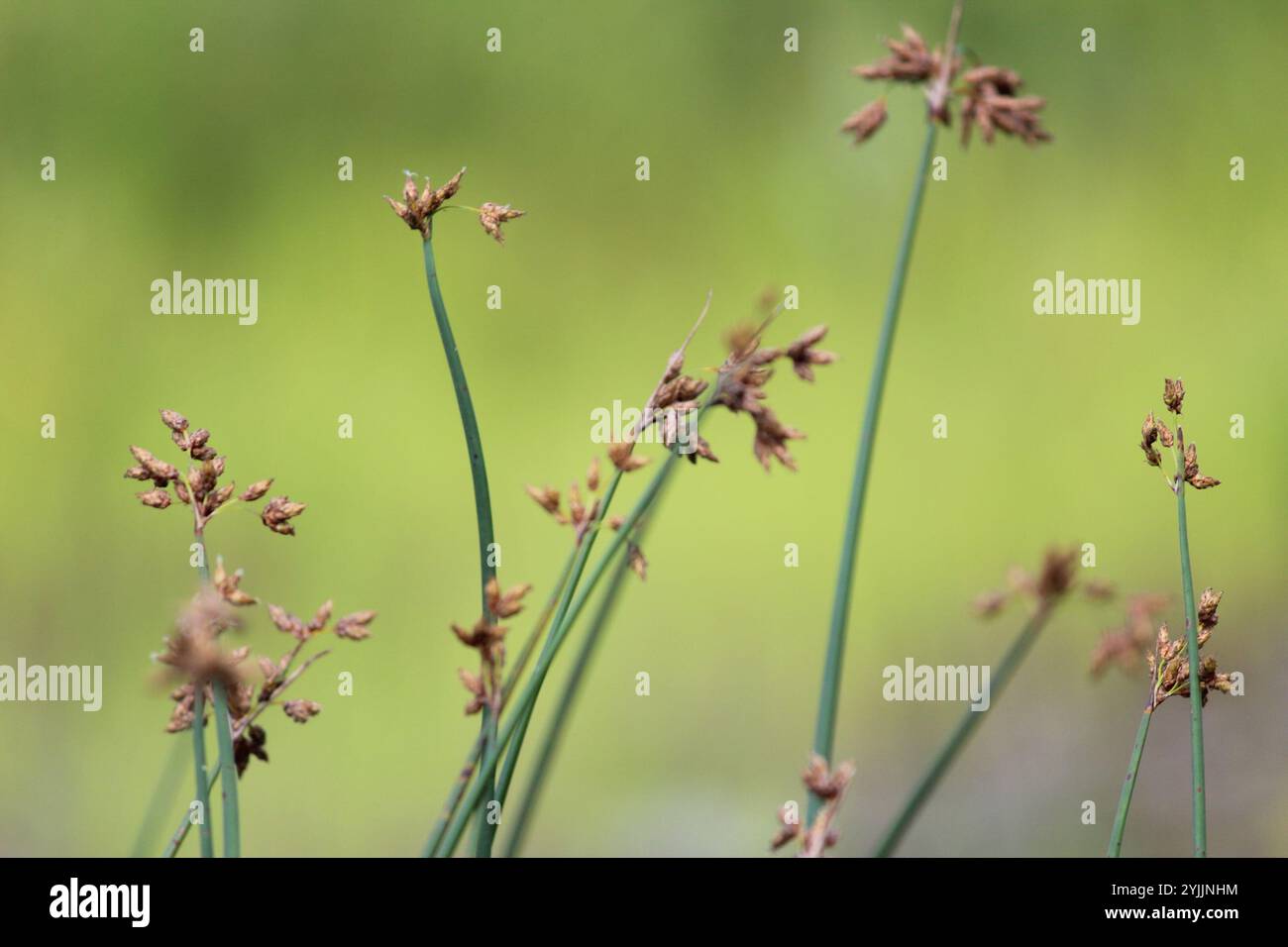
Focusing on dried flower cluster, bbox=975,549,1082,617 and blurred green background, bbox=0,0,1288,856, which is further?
blurred green background, bbox=0,0,1288,856

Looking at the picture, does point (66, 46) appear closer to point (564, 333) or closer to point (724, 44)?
point (564, 333)

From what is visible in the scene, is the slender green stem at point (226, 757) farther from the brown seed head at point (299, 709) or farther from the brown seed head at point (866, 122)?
the brown seed head at point (866, 122)

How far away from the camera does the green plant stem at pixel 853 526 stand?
0.33m

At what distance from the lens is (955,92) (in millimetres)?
343

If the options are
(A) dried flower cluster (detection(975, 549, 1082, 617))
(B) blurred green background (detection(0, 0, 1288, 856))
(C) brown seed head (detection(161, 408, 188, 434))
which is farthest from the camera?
(B) blurred green background (detection(0, 0, 1288, 856))

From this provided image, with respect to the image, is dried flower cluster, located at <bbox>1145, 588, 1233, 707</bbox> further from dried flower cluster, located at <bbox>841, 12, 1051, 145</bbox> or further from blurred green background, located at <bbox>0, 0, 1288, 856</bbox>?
blurred green background, located at <bbox>0, 0, 1288, 856</bbox>

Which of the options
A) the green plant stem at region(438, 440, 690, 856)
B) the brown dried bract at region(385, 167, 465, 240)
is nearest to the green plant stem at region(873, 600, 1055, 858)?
the green plant stem at region(438, 440, 690, 856)

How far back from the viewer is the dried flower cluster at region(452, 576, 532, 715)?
0.32 meters

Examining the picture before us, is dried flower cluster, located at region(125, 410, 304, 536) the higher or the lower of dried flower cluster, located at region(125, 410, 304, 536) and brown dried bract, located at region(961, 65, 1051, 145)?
the lower

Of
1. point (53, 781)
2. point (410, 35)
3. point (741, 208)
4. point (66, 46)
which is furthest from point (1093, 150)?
point (53, 781)

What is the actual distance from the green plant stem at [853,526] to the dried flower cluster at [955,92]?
11 millimetres

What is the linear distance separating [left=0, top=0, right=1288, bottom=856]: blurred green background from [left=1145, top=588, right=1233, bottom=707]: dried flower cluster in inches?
49.2

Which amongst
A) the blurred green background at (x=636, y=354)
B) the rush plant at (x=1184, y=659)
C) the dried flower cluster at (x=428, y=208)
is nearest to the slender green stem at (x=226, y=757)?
the dried flower cluster at (x=428, y=208)

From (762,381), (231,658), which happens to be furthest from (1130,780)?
(231,658)
